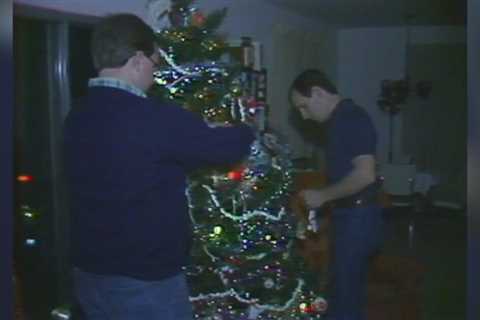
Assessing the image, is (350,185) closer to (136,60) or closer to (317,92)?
(317,92)

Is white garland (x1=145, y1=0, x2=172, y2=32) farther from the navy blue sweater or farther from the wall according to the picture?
the wall

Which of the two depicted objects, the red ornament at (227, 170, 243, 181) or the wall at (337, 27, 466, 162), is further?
the wall at (337, 27, 466, 162)

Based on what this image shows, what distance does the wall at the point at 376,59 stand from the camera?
885cm

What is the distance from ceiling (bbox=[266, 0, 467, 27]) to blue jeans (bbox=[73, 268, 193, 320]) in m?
4.72

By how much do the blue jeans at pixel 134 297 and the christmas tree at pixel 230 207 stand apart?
1380mm

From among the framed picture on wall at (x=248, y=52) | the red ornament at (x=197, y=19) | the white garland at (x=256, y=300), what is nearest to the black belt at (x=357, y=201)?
the white garland at (x=256, y=300)

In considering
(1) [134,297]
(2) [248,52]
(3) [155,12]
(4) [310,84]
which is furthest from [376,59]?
(1) [134,297]

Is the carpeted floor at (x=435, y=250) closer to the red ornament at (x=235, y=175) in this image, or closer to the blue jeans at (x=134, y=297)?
the red ornament at (x=235, y=175)

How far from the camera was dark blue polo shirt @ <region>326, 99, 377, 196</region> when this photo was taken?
2.82 metres

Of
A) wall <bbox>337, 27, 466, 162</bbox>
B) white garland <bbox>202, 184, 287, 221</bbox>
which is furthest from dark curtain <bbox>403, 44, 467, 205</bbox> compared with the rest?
white garland <bbox>202, 184, 287, 221</bbox>

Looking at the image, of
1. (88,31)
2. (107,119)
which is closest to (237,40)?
(88,31)

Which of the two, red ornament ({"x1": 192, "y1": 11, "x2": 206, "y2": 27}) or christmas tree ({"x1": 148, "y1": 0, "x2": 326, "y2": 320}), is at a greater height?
red ornament ({"x1": 192, "y1": 11, "x2": 206, "y2": 27})

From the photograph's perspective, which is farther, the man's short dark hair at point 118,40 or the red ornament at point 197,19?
the red ornament at point 197,19

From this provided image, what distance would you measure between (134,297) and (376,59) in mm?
7588
